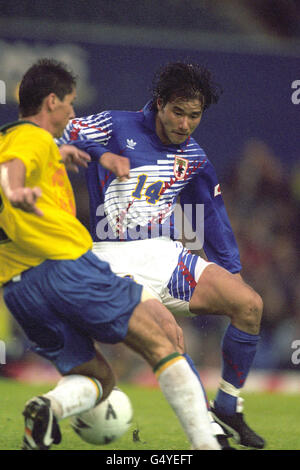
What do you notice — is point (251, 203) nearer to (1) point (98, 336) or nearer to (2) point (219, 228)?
(2) point (219, 228)

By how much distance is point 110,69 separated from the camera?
8883mm

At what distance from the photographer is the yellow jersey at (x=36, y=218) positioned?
3.04 m

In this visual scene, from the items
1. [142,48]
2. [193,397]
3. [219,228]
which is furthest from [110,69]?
[193,397]

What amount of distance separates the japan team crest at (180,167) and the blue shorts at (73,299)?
1.18m

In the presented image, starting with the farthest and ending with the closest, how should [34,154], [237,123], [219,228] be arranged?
1. [237,123]
2. [219,228]
3. [34,154]

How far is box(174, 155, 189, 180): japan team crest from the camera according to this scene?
168 inches

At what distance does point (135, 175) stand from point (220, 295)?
82 centimetres

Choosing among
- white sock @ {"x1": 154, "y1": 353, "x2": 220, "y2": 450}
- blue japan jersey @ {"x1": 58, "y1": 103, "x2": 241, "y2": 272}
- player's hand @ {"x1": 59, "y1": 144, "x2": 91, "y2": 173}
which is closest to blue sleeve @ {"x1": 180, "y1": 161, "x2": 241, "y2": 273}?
blue japan jersey @ {"x1": 58, "y1": 103, "x2": 241, "y2": 272}

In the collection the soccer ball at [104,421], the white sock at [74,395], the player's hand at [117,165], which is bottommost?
the soccer ball at [104,421]

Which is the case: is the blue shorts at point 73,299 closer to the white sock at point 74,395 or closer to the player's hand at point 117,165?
the white sock at point 74,395

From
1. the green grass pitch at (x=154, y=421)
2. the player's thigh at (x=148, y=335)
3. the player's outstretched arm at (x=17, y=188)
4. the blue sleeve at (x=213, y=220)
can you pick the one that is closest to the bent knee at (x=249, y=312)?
the blue sleeve at (x=213, y=220)

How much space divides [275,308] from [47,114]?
225 inches

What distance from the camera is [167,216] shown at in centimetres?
425

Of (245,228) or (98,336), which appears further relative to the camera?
(245,228)
